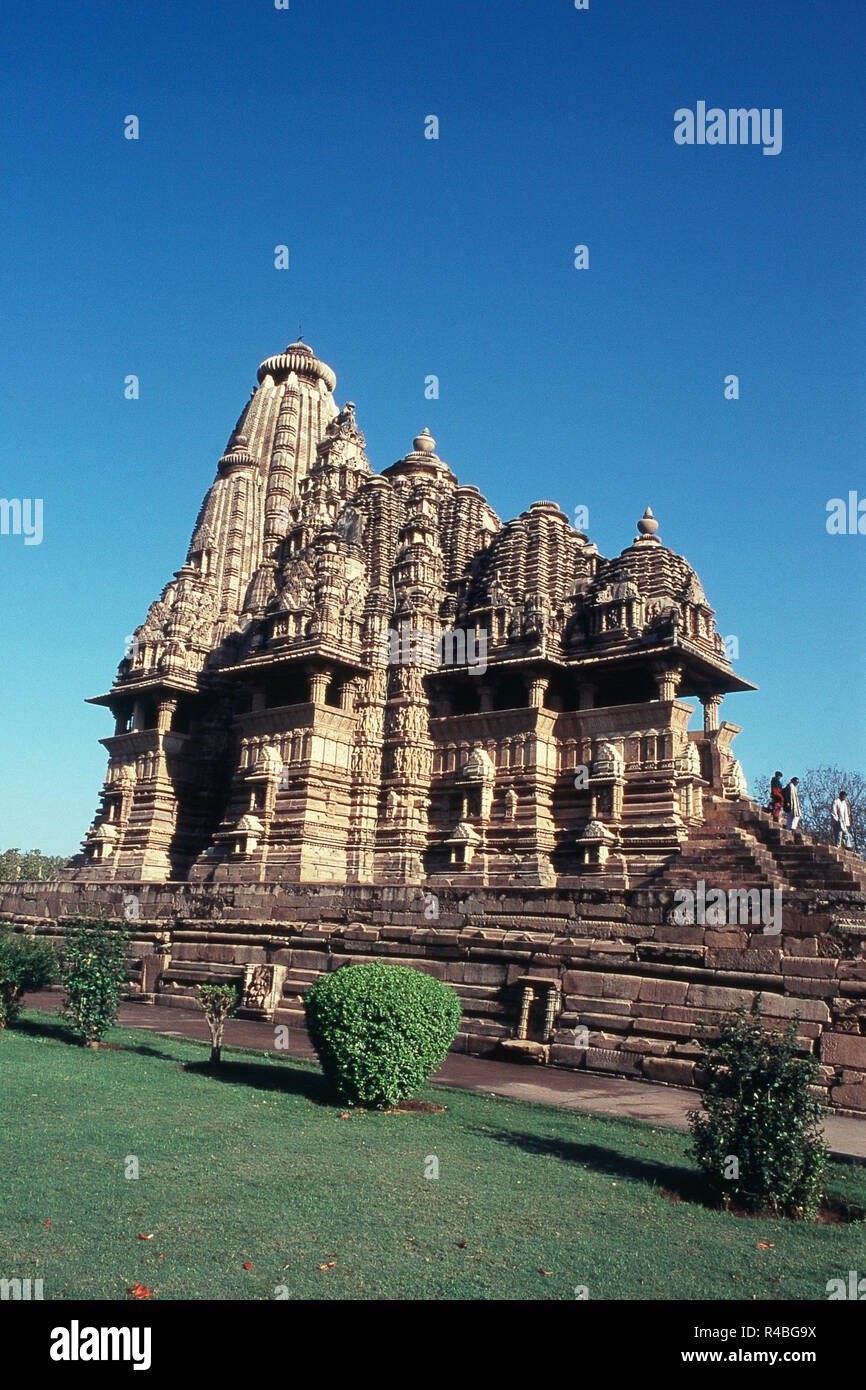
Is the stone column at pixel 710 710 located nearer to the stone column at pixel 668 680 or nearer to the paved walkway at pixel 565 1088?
the stone column at pixel 668 680

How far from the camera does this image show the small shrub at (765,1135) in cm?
834

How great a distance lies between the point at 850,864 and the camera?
2194cm

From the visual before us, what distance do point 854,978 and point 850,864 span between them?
818 centimetres

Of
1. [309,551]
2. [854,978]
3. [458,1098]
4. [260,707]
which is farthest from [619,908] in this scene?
[309,551]

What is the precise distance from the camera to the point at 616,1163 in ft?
31.8

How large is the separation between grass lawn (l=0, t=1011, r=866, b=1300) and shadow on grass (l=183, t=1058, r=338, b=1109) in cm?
26

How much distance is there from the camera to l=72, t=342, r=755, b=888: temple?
25.9 metres

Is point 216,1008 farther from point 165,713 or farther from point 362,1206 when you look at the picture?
point 165,713

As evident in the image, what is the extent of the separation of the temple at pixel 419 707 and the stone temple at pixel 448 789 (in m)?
0.09

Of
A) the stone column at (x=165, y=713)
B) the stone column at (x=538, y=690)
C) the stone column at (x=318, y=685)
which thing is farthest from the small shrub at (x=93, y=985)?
the stone column at (x=165, y=713)

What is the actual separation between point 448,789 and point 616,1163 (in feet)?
64.3

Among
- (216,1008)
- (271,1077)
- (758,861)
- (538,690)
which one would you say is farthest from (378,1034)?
(538,690)

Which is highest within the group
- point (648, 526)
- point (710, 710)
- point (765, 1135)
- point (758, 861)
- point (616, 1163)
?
point (648, 526)
